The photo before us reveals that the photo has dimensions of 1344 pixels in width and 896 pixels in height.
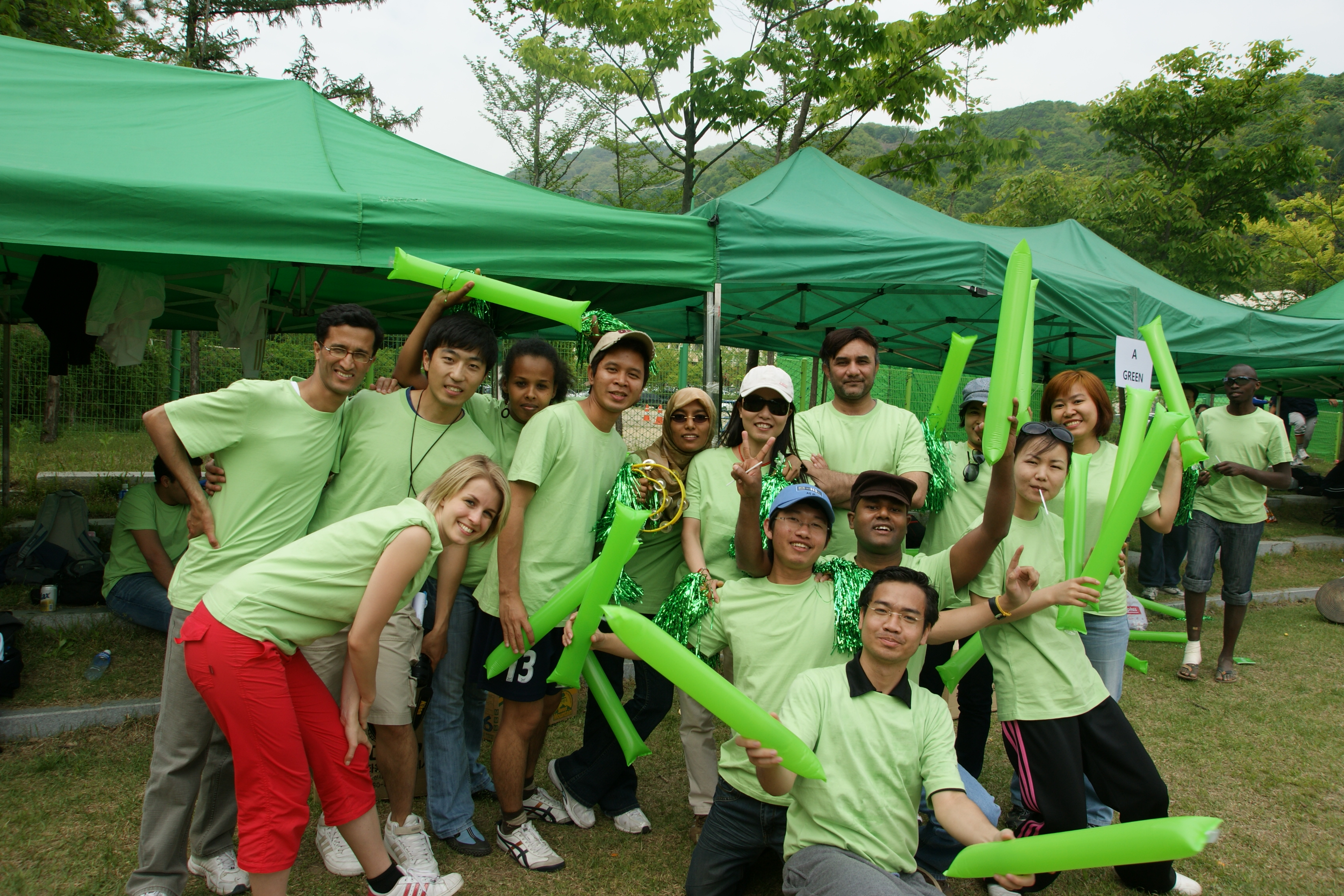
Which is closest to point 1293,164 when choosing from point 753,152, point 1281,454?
point 753,152

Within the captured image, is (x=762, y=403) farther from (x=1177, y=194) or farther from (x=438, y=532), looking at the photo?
(x=1177, y=194)

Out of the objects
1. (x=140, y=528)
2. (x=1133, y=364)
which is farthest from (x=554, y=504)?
(x=140, y=528)

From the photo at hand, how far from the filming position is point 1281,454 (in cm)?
500

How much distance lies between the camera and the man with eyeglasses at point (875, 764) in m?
1.93

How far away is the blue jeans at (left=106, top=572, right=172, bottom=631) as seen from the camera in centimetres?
382

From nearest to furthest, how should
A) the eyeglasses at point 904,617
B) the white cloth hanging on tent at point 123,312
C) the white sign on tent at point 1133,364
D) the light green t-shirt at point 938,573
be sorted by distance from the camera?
the eyeglasses at point 904,617 < the light green t-shirt at point 938,573 < the white sign on tent at point 1133,364 < the white cloth hanging on tent at point 123,312

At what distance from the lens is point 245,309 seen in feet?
11.9

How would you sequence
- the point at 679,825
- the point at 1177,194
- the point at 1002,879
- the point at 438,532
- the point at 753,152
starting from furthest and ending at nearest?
1. the point at 1177,194
2. the point at 753,152
3. the point at 679,825
4. the point at 438,532
5. the point at 1002,879

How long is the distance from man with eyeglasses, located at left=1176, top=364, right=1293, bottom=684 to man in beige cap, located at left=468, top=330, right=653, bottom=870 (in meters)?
4.15

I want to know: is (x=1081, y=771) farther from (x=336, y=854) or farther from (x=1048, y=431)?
(x=336, y=854)

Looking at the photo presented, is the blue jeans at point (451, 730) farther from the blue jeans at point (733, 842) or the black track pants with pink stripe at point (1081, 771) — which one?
the black track pants with pink stripe at point (1081, 771)

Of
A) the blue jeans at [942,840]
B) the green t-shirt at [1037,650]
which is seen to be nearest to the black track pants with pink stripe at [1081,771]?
the green t-shirt at [1037,650]

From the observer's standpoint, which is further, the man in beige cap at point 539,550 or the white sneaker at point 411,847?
the man in beige cap at point 539,550

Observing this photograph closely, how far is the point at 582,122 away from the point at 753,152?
822cm
